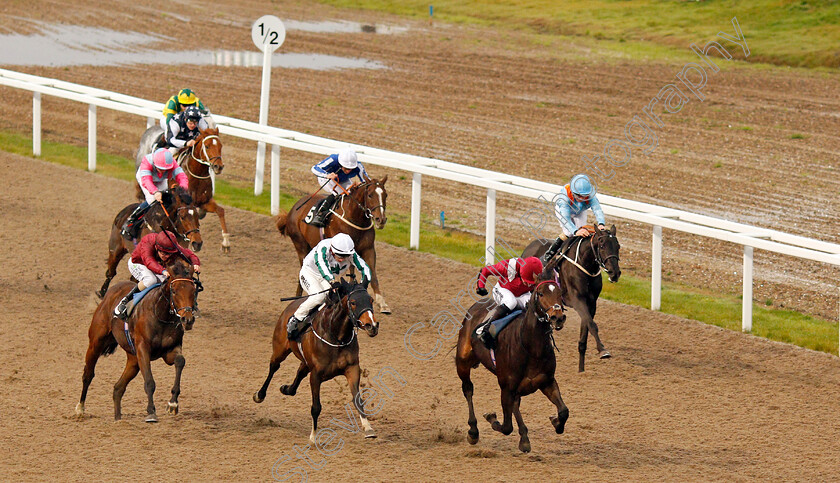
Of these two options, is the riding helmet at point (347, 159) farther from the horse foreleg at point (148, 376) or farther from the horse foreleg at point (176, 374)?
the horse foreleg at point (148, 376)

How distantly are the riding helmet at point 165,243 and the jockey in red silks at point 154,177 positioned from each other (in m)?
2.42

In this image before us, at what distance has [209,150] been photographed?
14008mm

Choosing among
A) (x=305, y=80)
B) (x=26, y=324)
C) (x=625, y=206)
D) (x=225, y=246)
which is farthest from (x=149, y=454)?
(x=305, y=80)

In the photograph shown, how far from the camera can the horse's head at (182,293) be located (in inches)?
356

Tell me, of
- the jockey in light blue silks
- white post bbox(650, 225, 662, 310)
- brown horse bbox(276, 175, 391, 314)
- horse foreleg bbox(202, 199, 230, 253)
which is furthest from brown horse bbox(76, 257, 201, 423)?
white post bbox(650, 225, 662, 310)

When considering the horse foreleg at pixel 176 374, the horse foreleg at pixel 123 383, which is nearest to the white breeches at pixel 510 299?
the horse foreleg at pixel 176 374

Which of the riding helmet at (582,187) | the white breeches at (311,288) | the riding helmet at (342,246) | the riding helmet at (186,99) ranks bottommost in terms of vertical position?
the white breeches at (311,288)

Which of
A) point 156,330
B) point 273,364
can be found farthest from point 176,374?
point 273,364

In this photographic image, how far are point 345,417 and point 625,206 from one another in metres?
4.88

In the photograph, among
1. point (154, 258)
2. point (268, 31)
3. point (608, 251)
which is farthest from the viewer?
point (268, 31)

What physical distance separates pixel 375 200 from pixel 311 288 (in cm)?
237

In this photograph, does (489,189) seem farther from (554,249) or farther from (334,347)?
(334,347)

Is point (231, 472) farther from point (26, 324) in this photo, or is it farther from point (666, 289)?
point (666, 289)

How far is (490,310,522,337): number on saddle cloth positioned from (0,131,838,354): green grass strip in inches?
147
